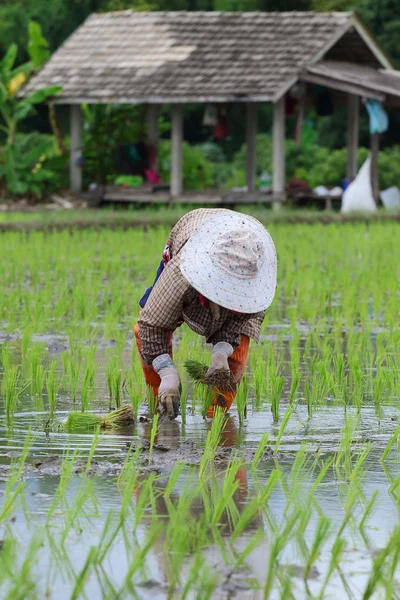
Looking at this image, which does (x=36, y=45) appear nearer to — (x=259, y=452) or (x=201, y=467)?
(x=259, y=452)

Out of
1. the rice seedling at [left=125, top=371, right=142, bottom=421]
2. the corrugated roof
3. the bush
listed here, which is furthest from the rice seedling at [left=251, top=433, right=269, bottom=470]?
the bush

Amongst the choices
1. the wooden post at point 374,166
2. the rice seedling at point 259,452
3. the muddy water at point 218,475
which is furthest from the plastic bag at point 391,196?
the rice seedling at point 259,452

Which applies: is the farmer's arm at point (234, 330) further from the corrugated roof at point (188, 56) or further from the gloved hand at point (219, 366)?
the corrugated roof at point (188, 56)

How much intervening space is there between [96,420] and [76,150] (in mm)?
14587

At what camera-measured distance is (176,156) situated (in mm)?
17125

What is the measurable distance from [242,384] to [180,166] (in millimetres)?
12848

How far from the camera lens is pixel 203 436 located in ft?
13.3

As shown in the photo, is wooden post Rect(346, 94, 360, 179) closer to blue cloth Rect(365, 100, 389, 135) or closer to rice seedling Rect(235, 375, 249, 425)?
blue cloth Rect(365, 100, 389, 135)

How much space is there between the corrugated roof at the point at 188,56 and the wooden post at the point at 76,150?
732mm

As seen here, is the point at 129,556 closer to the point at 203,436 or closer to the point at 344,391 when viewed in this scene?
the point at 203,436

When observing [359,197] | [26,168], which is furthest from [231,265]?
[26,168]

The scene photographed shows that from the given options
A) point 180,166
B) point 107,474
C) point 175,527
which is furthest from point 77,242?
point 175,527

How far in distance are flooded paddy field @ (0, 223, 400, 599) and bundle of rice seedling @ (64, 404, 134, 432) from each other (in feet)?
0.10

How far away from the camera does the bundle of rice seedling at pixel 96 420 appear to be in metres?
4.07
